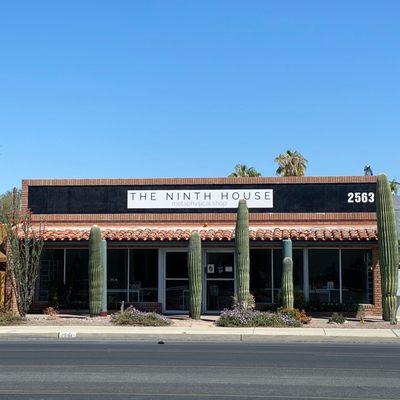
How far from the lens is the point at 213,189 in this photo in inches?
1023

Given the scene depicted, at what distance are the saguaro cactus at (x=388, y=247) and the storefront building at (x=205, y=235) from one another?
6.65 feet

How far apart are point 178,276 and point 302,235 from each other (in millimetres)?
4960

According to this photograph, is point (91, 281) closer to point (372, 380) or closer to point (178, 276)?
point (178, 276)

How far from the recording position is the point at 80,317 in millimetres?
23531

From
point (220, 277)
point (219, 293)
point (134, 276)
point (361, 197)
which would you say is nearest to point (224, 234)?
point (220, 277)

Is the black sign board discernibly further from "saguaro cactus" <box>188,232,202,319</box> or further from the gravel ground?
the gravel ground

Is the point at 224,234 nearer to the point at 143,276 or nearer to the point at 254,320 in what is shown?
the point at 143,276

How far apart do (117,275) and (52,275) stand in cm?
250

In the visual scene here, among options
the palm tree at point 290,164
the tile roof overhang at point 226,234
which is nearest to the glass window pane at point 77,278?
the tile roof overhang at point 226,234

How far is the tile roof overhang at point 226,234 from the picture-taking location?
23.9m

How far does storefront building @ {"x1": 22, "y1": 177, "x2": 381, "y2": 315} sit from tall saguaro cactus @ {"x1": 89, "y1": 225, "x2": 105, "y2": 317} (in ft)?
3.94

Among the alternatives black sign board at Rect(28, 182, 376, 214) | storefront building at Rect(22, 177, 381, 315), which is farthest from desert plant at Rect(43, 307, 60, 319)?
black sign board at Rect(28, 182, 376, 214)

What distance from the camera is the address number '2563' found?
83.4ft

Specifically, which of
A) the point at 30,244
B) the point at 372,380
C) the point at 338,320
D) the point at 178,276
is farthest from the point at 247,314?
the point at 372,380
